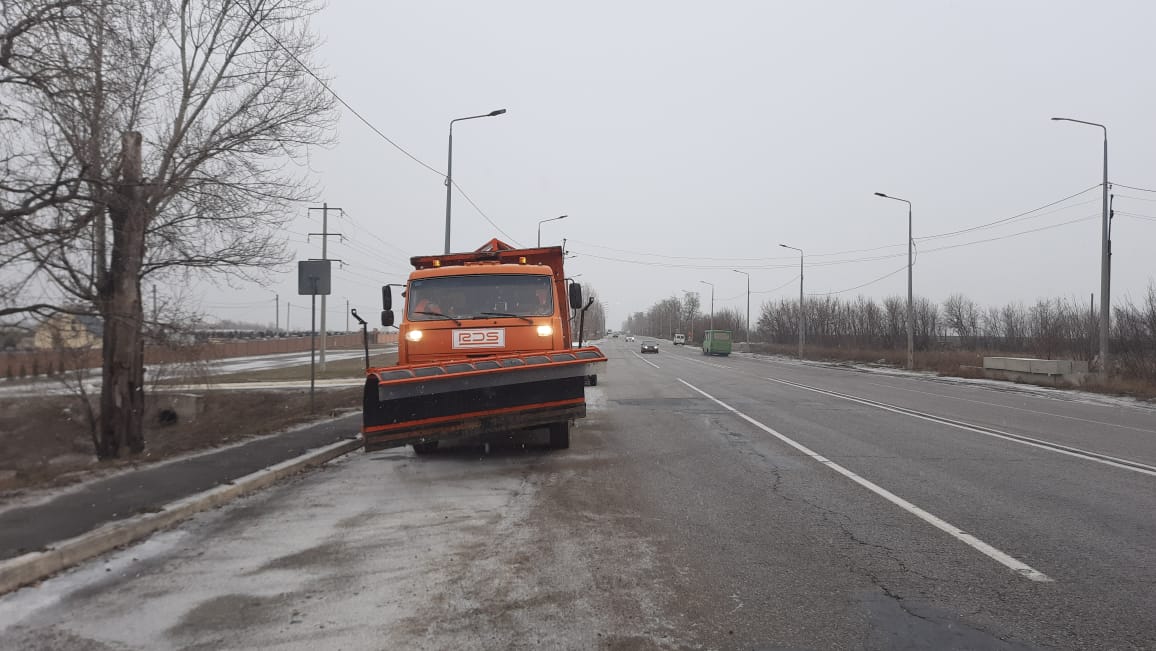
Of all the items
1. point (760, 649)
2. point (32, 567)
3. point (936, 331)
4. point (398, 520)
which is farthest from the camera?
point (936, 331)

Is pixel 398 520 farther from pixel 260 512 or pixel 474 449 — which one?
pixel 474 449

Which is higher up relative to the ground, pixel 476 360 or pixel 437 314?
pixel 437 314

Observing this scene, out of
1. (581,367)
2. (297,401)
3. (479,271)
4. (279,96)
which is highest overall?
(279,96)

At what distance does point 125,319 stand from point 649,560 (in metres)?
8.85

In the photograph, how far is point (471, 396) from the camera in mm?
8781

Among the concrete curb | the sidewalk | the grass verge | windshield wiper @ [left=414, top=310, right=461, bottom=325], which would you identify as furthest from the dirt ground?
the grass verge

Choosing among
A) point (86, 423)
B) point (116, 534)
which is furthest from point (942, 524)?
point (86, 423)

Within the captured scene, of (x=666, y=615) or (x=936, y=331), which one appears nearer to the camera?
(x=666, y=615)

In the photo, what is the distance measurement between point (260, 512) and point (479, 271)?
14.6 feet

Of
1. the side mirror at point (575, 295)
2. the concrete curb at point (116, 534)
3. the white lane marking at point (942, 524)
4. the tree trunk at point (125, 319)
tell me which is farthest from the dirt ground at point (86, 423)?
the white lane marking at point (942, 524)

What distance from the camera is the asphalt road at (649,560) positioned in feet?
12.9

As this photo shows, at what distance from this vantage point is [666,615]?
4086mm

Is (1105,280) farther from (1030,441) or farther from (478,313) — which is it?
(478,313)

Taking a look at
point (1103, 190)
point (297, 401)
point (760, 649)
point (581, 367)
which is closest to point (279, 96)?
point (581, 367)
